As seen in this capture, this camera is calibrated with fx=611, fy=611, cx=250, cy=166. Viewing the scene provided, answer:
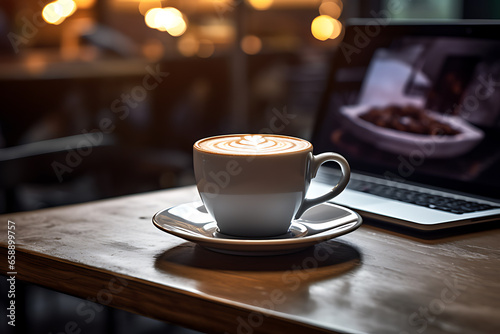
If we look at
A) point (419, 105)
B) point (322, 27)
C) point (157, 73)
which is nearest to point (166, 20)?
point (157, 73)

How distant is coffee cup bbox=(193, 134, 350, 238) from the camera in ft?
2.13

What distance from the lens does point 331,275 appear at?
23.5 inches

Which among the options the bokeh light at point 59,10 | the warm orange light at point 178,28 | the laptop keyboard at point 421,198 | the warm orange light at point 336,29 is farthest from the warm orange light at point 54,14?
the laptop keyboard at point 421,198

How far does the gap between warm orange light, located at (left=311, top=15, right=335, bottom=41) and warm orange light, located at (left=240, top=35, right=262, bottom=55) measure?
0.44m

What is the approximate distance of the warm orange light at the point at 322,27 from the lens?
170 inches

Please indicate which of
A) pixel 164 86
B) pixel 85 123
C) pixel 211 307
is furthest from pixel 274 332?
pixel 164 86

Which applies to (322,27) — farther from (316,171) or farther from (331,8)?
(316,171)

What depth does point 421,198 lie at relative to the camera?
0.87 metres

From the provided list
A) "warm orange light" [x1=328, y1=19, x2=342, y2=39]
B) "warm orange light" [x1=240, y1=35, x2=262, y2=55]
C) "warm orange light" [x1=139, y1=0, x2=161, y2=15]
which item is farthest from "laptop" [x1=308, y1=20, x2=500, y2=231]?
"warm orange light" [x1=139, y1=0, x2=161, y2=15]

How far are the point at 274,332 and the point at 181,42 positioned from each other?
3.88 metres

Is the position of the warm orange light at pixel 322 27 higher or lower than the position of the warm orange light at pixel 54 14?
lower

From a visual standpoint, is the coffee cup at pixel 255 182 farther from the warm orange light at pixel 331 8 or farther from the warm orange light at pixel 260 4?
the warm orange light at pixel 260 4

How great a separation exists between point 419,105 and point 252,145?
17.1 inches

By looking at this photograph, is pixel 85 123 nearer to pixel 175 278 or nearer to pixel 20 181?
pixel 20 181
